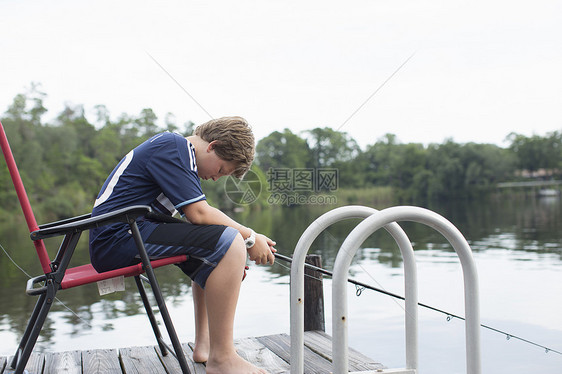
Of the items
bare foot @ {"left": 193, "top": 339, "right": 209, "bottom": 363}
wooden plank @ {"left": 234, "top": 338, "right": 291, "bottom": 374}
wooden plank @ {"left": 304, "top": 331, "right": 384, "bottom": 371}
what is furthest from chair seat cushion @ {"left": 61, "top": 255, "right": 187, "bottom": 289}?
wooden plank @ {"left": 304, "top": 331, "right": 384, "bottom": 371}

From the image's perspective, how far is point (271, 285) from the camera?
7.04 metres

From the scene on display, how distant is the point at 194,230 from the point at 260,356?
0.70 m

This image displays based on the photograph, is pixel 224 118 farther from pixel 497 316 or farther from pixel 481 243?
pixel 481 243

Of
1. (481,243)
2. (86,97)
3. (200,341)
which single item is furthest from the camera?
(86,97)

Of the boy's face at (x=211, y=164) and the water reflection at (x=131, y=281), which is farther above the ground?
the boy's face at (x=211, y=164)

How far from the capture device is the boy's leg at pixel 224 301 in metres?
1.50

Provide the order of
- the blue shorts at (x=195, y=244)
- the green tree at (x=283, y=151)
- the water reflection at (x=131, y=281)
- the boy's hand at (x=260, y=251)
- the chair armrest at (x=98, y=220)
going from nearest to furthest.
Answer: the chair armrest at (x=98, y=220)
the blue shorts at (x=195, y=244)
the boy's hand at (x=260, y=251)
the water reflection at (x=131, y=281)
the green tree at (x=283, y=151)

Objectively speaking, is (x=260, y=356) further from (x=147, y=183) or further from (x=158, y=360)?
(x=147, y=183)

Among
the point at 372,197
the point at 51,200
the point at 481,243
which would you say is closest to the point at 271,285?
the point at 481,243

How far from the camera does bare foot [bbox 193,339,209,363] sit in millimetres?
1846

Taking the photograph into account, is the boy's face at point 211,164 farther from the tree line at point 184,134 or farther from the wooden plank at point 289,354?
Answer: the tree line at point 184,134

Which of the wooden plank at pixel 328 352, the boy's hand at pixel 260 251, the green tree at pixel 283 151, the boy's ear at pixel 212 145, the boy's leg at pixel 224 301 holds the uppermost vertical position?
the green tree at pixel 283 151

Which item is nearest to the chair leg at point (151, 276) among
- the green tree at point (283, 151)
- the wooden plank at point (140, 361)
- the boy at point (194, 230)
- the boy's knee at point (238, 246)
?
the boy at point (194, 230)

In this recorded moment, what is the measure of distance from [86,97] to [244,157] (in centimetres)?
2933
